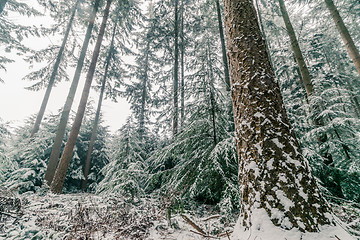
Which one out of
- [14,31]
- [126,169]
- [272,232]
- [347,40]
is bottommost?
[272,232]

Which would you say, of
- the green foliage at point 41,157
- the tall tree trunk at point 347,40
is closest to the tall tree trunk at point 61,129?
the green foliage at point 41,157

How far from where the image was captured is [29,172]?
29.9 ft

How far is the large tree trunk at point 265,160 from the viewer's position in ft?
4.26

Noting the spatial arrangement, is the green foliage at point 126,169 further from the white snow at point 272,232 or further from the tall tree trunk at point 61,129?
the white snow at point 272,232

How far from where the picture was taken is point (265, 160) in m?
1.53

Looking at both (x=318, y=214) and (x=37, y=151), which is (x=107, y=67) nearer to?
(x=37, y=151)

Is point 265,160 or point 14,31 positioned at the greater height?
point 14,31

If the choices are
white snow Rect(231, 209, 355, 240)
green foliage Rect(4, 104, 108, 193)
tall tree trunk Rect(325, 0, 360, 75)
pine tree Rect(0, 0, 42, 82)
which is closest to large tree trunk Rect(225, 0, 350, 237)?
white snow Rect(231, 209, 355, 240)

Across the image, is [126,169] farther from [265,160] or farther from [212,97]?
[265,160]

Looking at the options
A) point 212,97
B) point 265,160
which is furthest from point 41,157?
point 265,160

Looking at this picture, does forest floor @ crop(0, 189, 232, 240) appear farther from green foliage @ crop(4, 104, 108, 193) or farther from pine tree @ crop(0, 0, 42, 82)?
pine tree @ crop(0, 0, 42, 82)

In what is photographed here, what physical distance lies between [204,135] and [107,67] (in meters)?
13.4

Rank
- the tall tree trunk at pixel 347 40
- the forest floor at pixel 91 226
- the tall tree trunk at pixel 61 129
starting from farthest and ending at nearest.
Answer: the tall tree trunk at pixel 61 129 < the tall tree trunk at pixel 347 40 < the forest floor at pixel 91 226

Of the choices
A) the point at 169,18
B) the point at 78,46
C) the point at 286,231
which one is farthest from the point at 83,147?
the point at 286,231
